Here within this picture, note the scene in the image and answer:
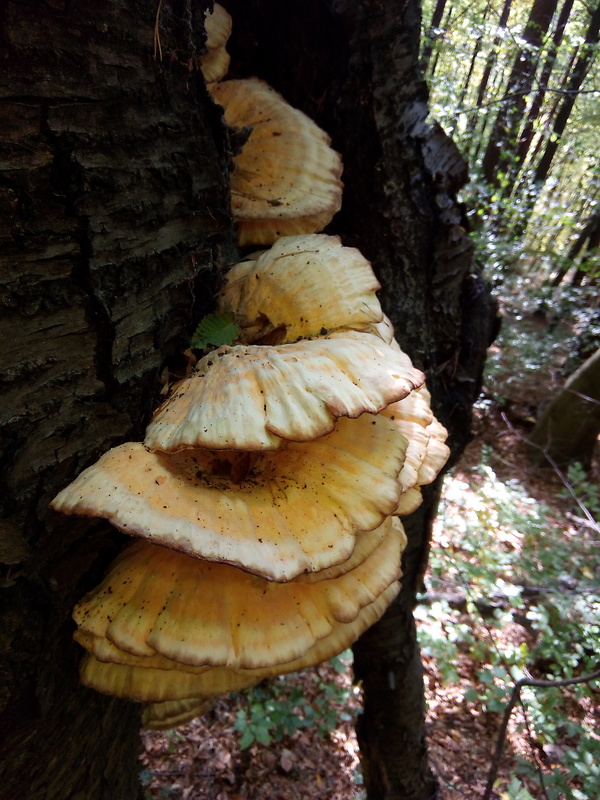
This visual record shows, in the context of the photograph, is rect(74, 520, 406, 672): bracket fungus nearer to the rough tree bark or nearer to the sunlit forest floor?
the rough tree bark

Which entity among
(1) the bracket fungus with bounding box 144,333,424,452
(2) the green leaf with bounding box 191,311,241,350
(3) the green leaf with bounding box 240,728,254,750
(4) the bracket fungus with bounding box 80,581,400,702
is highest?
(1) the bracket fungus with bounding box 144,333,424,452

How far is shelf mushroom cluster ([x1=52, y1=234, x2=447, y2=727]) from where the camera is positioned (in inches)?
40.4

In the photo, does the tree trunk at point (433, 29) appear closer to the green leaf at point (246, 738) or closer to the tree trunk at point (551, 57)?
the tree trunk at point (551, 57)

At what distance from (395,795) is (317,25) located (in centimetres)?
396

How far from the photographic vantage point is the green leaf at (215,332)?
4.72 feet

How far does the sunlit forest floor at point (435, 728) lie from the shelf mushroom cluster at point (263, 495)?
285cm

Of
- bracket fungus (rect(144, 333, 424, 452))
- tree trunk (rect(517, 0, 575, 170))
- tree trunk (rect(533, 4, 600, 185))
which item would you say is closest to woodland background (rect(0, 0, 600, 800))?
bracket fungus (rect(144, 333, 424, 452))

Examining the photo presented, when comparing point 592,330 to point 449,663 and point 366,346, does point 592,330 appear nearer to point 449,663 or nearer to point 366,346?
point 449,663

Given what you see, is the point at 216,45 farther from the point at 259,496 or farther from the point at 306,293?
the point at 259,496

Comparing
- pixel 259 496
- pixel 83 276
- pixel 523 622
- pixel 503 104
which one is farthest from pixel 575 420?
pixel 83 276

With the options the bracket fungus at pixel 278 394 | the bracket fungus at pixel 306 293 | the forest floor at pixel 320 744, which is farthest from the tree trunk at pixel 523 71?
the bracket fungus at pixel 278 394

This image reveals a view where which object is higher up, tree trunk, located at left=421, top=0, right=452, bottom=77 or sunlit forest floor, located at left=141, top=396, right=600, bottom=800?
tree trunk, located at left=421, top=0, right=452, bottom=77

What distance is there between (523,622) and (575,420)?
4.44 m

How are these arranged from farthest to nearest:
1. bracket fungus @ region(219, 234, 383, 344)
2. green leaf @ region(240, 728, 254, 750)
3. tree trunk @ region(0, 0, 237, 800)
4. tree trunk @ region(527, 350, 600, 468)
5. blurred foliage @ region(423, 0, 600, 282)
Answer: tree trunk @ region(527, 350, 600, 468) → blurred foliage @ region(423, 0, 600, 282) → green leaf @ region(240, 728, 254, 750) → bracket fungus @ region(219, 234, 383, 344) → tree trunk @ region(0, 0, 237, 800)
